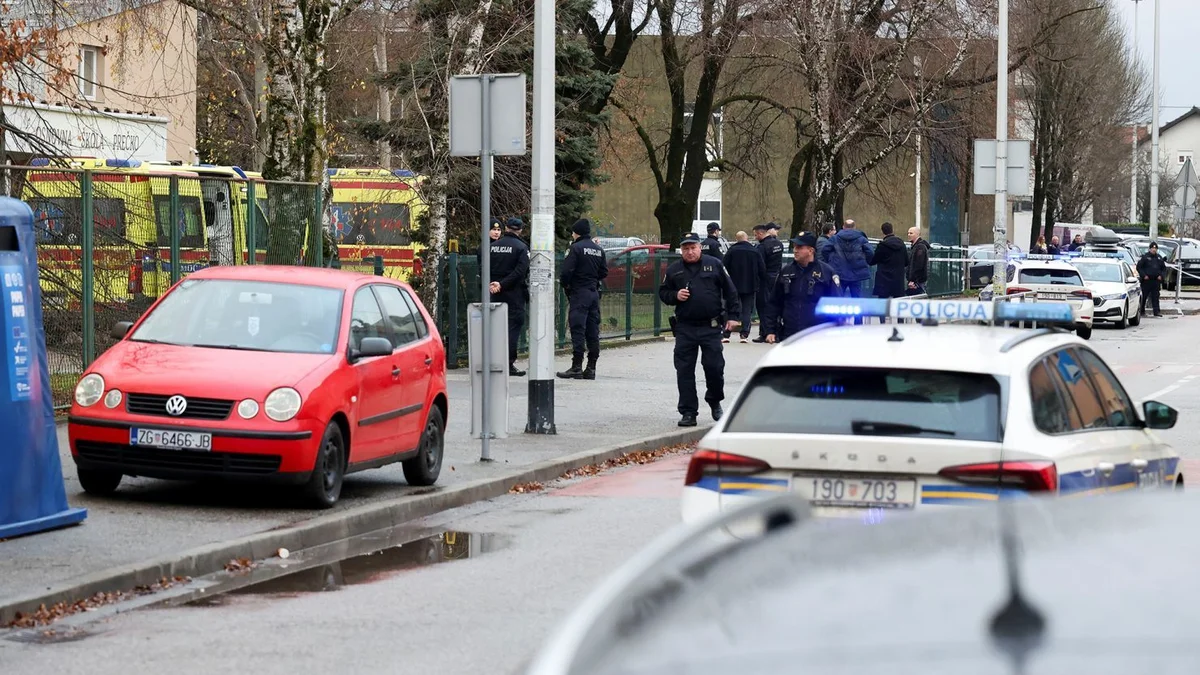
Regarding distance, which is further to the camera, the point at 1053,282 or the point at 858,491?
the point at 1053,282

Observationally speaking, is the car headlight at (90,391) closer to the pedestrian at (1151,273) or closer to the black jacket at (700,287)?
the black jacket at (700,287)

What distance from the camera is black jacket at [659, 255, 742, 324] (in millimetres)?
16594

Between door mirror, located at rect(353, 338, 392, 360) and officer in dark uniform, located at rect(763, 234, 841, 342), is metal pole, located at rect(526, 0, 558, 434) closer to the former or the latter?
door mirror, located at rect(353, 338, 392, 360)

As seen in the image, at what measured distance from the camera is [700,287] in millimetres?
16672

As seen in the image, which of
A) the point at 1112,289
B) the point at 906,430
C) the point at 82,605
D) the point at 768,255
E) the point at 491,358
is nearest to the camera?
the point at 906,430

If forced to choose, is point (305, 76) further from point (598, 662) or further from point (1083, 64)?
point (1083, 64)

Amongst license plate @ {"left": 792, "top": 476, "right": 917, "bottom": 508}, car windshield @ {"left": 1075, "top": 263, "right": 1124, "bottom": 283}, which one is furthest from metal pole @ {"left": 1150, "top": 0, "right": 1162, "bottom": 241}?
license plate @ {"left": 792, "top": 476, "right": 917, "bottom": 508}

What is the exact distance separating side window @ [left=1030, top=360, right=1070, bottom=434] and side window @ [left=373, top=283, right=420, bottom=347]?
6.25m

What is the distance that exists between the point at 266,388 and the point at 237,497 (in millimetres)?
1239

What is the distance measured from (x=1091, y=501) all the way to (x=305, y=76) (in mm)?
17795

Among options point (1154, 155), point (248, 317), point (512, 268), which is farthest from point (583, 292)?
point (1154, 155)

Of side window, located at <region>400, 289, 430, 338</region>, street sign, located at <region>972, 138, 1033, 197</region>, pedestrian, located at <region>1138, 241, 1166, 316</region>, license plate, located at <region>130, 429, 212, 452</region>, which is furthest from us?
pedestrian, located at <region>1138, 241, 1166, 316</region>

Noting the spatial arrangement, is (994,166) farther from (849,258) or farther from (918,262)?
(849,258)

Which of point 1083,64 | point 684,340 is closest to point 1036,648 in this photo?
point 684,340
